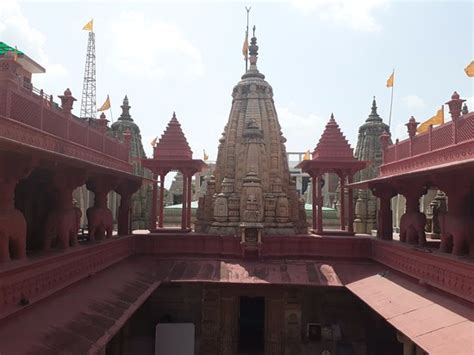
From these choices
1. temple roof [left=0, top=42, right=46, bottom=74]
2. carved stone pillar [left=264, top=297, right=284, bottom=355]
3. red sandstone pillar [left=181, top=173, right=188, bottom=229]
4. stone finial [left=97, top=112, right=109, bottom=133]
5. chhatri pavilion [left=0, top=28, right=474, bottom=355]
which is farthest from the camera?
temple roof [left=0, top=42, right=46, bottom=74]

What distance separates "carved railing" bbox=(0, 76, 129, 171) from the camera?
755 centimetres

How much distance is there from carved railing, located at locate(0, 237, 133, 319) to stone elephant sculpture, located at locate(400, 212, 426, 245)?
8.40 metres

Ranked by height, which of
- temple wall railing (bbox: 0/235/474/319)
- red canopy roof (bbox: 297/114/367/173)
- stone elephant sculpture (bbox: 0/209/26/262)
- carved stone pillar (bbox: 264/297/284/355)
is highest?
red canopy roof (bbox: 297/114/367/173)

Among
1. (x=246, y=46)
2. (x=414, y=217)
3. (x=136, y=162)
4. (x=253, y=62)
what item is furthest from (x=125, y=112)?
(x=414, y=217)

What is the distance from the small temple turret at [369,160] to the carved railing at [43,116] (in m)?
16.1

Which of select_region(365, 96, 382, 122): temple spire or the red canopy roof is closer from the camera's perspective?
the red canopy roof

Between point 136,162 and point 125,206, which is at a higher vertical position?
point 136,162

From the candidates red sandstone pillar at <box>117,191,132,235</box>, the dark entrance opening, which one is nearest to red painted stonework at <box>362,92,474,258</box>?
the dark entrance opening

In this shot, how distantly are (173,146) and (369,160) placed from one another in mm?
12900

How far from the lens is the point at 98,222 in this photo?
39.9 feet

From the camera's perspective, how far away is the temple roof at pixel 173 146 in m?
18.1

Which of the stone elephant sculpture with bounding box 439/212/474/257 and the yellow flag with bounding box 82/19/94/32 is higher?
the yellow flag with bounding box 82/19/94/32

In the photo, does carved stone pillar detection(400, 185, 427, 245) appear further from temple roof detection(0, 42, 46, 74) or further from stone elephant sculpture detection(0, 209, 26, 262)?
temple roof detection(0, 42, 46, 74)

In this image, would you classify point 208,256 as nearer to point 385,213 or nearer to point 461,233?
point 385,213
